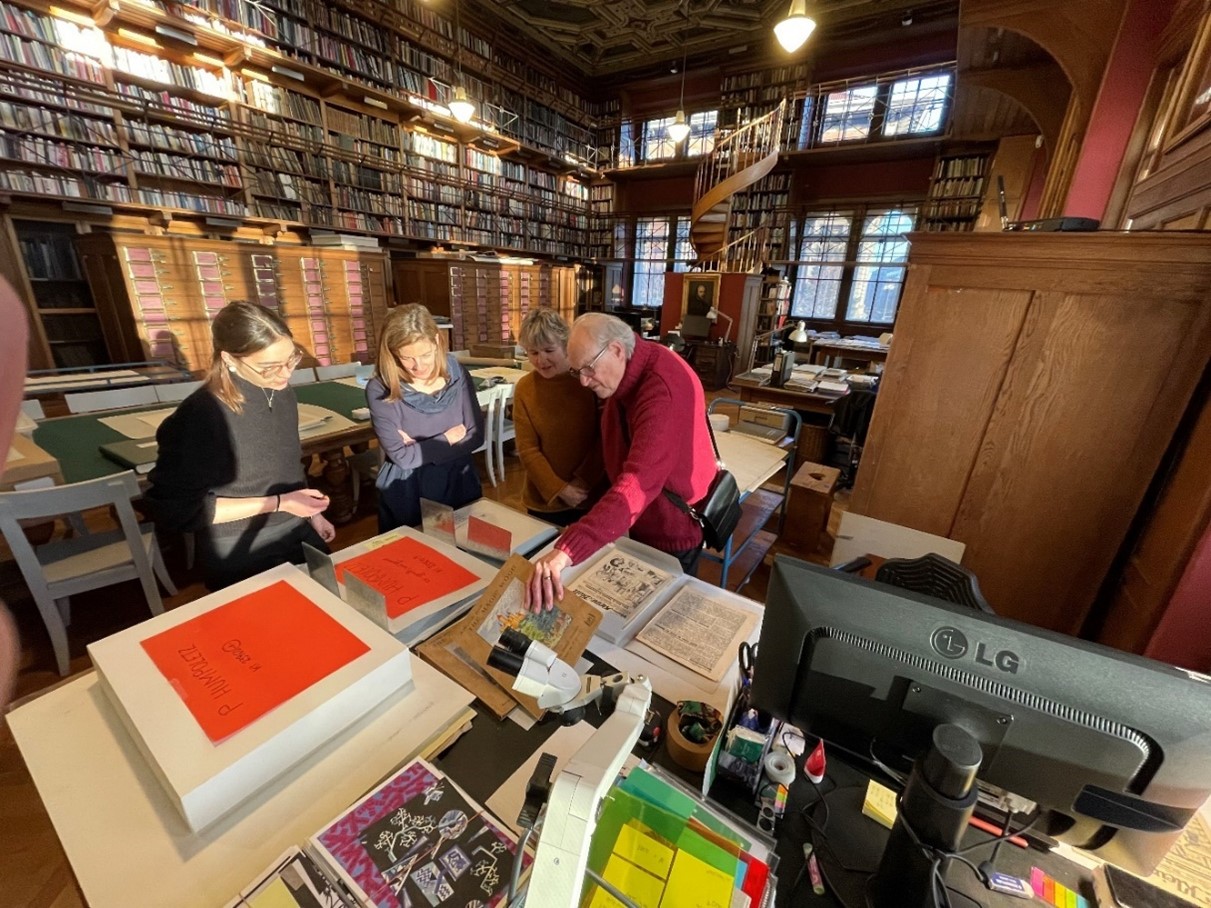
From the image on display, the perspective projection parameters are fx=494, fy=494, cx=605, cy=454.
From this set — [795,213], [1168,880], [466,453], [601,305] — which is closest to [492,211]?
[601,305]

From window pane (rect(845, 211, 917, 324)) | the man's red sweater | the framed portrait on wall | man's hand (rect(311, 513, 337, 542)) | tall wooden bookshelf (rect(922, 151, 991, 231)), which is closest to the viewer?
the man's red sweater

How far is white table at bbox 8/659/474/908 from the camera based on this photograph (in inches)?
22.4

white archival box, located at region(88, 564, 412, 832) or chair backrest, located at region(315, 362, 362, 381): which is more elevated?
white archival box, located at region(88, 564, 412, 832)

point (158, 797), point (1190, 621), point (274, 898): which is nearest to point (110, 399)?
point (158, 797)

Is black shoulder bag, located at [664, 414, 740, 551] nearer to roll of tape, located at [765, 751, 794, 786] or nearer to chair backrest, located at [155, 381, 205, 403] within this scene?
roll of tape, located at [765, 751, 794, 786]

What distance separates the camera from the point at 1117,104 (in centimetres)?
230

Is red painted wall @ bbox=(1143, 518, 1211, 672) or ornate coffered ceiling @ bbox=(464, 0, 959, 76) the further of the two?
ornate coffered ceiling @ bbox=(464, 0, 959, 76)

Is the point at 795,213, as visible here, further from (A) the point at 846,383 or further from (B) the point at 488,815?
(B) the point at 488,815

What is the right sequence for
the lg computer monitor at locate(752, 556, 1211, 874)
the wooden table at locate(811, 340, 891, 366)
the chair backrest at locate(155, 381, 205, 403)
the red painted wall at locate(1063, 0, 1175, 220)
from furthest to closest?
the wooden table at locate(811, 340, 891, 366) < the chair backrest at locate(155, 381, 205, 403) < the red painted wall at locate(1063, 0, 1175, 220) < the lg computer monitor at locate(752, 556, 1211, 874)

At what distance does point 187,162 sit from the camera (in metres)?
4.41

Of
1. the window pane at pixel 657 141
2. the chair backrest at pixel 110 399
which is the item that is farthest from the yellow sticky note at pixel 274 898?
the window pane at pixel 657 141

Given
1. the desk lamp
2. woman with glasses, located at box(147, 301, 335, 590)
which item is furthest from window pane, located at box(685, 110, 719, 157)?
woman with glasses, located at box(147, 301, 335, 590)

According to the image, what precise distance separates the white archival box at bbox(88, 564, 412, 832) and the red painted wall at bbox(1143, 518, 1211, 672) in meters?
1.84

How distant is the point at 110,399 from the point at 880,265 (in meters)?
8.55
